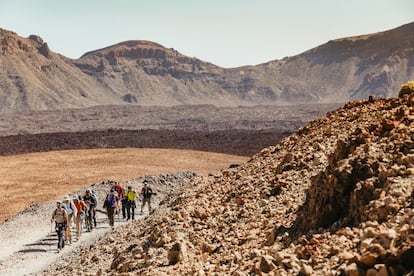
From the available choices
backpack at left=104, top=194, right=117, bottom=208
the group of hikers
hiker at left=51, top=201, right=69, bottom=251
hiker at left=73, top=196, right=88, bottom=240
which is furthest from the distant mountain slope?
hiker at left=51, top=201, right=69, bottom=251

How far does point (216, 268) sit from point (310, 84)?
180m

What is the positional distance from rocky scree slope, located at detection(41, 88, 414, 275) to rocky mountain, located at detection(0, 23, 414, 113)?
13661cm

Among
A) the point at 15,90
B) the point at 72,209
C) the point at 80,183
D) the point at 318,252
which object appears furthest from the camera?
the point at 15,90

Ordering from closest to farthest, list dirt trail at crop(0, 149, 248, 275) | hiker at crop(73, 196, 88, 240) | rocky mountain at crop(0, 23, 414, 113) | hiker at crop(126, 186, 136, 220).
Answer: dirt trail at crop(0, 149, 248, 275) < hiker at crop(73, 196, 88, 240) < hiker at crop(126, 186, 136, 220) < rocky mountain at crop(0, 23, 414, 113)

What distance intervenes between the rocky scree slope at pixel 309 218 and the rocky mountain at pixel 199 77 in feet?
448

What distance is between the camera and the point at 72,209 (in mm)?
16953

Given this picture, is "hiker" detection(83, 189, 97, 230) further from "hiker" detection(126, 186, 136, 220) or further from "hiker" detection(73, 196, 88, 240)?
"hiker" detection(126, 186, 136, 220)

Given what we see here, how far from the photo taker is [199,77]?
7687 inches

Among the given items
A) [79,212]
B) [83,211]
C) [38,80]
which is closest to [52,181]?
[83,211]

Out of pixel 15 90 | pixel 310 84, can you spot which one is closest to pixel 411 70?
pixel 310 84

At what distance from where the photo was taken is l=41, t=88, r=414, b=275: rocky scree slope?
595 centimetres

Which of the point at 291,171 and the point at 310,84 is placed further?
the point at 310,84

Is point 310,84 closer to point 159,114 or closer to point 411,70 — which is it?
Answer: point 411,70

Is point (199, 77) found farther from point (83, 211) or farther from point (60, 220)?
point (60, 220)
